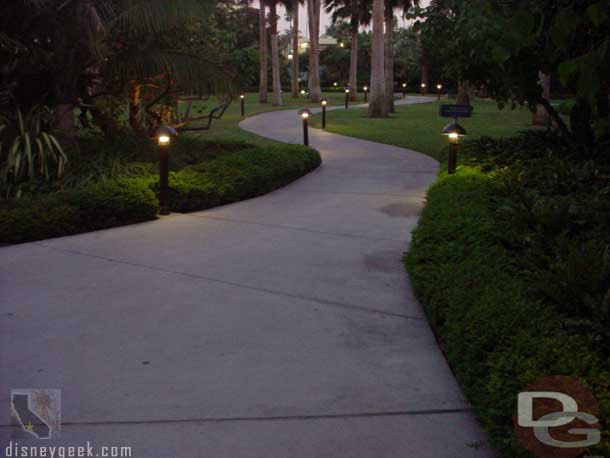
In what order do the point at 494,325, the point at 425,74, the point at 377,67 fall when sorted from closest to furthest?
the point at 494,325, the point at 377,67, the point at 425,74

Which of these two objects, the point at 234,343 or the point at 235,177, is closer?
the point at 234,343

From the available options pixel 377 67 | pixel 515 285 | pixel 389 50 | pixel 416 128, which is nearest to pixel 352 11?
pixel 389 50

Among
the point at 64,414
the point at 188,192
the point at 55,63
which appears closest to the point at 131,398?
the point at 64,414

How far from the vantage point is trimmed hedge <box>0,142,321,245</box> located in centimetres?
734

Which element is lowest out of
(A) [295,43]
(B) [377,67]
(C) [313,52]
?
(B) [377,67]

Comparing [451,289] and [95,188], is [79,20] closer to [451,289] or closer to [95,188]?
[95,188]

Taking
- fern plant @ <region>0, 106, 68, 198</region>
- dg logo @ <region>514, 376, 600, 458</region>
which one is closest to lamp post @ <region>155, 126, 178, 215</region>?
fern plant @ <region>0, 106, 68, 198</region>

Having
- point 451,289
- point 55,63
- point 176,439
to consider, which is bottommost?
point 176,439

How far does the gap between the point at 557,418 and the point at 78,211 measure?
20.2 feet

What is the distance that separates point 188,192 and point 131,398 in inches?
218

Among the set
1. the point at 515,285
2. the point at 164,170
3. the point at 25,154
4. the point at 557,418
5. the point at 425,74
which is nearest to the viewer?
the point at 557,418

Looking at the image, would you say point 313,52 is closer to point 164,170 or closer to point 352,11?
point 352,11

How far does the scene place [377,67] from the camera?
89.6 ft

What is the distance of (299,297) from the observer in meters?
5.41
